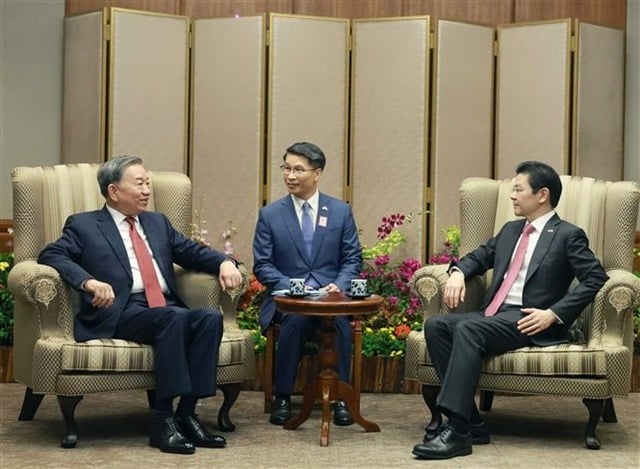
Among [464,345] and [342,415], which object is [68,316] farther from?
[464,345]

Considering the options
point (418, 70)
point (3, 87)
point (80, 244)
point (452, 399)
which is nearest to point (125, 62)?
point (3, 87)

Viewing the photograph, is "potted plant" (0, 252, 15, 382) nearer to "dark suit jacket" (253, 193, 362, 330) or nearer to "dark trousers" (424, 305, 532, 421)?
"dark suit jacket" (253, 193, 362, 330)

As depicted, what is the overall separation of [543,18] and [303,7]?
1.60 metres

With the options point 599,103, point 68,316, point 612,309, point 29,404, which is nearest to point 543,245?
point 612,309

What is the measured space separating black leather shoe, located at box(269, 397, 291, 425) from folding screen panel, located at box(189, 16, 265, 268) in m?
2.21

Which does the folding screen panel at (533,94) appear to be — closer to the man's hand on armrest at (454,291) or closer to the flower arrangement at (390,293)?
the flower arrangement at (390,293)

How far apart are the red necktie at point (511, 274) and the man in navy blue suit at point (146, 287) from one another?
1154 millimetres

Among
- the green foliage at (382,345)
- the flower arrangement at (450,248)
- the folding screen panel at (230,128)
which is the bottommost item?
the green foliage at (382,345)

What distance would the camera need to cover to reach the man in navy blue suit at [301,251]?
Result: 620 centimetres

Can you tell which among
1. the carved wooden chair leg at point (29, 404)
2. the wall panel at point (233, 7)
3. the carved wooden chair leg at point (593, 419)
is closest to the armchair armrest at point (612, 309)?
the carved wooden chair leg at point (593, 419)

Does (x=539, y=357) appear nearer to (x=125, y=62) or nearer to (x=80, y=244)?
(x=80, y=244)

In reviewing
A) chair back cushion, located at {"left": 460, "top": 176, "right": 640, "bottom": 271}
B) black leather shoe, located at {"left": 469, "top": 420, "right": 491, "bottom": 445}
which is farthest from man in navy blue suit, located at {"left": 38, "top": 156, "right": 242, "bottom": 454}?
chair back cushion, located at {"left": 460, "top": 176, "right": 640, "bottom": 271}

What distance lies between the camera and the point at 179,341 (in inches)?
216

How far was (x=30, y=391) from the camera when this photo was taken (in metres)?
6.09
